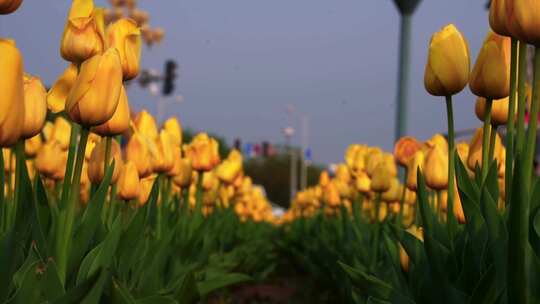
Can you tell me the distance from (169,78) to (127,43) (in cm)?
2376

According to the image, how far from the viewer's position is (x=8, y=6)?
4.66ft

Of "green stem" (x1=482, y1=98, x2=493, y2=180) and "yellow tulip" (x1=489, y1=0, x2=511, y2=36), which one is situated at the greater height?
"yellow tulip" (x1=489, y1=0, x2=511, y2=36)

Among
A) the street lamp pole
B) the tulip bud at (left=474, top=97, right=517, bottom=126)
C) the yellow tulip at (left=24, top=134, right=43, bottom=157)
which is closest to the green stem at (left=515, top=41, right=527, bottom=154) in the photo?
the tulip bud at (left=474, top=97, right=517, bottom=126)

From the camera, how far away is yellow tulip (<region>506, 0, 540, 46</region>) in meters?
1.33

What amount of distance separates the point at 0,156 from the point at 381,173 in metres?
2.45

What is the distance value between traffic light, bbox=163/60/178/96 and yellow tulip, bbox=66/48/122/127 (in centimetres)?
2410

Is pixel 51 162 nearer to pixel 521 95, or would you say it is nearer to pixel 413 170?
pixel 413 170

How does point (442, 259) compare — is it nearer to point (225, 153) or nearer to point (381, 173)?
point (381, 173)

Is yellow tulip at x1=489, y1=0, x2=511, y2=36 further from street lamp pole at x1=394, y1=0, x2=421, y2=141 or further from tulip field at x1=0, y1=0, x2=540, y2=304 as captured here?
street lamp pole at x1=394, y1=0, x2=421, y2=141

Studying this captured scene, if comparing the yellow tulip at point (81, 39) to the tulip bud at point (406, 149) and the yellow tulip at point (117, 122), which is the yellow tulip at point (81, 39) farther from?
the tulip bud at point (406, 149)

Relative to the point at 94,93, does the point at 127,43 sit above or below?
above

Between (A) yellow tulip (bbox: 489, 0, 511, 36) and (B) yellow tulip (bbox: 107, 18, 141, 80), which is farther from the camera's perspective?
(B) yellow tulip (bbox: 107, 18, 141, 80)

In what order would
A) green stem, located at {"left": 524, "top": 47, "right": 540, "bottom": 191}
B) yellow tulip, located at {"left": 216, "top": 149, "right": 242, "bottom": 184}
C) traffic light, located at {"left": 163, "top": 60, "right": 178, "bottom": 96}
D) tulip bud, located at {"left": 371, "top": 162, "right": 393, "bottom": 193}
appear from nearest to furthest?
green stem, located at {"left": 524, "top": 47, "right": 540, "bottom": 191}
tulip bud, located at {"left": 371, "top": 162, "right": 393, "bottom": 193}
yellow tulip, located at {"left": 216, "top": 149, "right": 242, "bottom": 184}
traffic light, located at {"left": 163, "top": 60, "right": 178, "bottom": 96}

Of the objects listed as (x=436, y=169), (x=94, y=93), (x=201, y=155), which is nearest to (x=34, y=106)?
(x=94, y=93)
